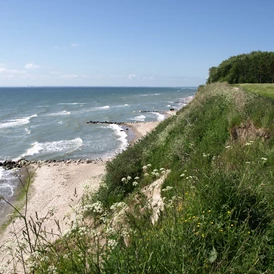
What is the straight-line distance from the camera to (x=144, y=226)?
4.53 metres

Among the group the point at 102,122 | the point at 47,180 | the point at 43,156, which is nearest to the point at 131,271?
the point at 47,180

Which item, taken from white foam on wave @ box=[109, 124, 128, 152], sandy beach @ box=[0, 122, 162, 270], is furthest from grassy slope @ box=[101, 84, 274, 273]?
white foam on wave @ box=[109, 124, 128, 152]

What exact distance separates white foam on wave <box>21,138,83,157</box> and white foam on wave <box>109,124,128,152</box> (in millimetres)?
5506

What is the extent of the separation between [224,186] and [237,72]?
2001 inches

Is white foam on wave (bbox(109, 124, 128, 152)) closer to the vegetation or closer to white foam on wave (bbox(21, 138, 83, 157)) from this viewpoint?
Result: white foam on wave (bbox(21, 138, 83, 157))

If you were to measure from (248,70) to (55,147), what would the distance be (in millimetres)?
35849

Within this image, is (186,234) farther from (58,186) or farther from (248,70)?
(248,70)

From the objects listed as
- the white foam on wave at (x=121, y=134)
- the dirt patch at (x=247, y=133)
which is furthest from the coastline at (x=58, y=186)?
the dirt patch at (x=247, y=133)

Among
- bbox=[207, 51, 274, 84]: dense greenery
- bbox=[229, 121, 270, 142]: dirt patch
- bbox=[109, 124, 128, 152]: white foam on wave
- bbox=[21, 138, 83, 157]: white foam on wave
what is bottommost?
bbox=[21, 138, 83, 157]: white foam on wave

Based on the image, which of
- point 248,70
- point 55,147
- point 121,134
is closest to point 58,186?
point 55,147

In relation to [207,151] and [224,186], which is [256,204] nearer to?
[224,186]

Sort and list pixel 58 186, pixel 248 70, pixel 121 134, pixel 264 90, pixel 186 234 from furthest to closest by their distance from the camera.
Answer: pixel 248 70 < pixel 121 134 < pixel 58 186 < pixel 264 90 < pixel 186 234

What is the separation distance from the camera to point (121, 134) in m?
43.4

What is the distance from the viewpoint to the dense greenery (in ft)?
162
